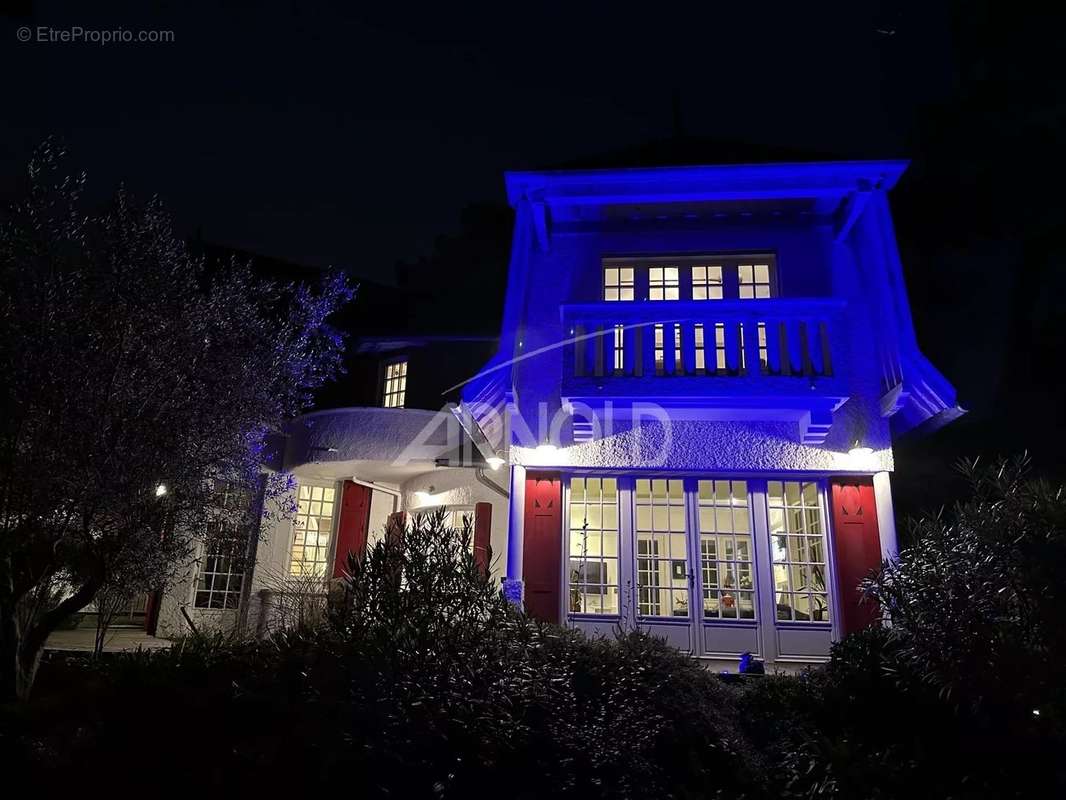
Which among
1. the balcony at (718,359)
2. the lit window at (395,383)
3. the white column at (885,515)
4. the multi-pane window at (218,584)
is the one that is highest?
the lit window at (395,383)

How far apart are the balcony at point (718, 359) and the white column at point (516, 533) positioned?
1317 mm

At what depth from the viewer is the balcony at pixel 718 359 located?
7.84m

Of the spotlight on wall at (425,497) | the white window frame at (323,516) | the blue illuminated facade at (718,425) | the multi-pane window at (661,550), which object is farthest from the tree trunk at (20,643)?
the multi-pane window at (661,550)

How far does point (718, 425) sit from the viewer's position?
27.6ft

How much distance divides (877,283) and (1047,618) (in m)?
5.46

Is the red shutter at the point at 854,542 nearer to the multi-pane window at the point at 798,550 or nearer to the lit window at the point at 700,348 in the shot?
the multi-pane window at the point at 798,550

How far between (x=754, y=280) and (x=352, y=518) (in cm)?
795

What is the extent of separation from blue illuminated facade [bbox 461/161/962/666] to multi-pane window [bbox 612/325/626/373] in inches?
0.8

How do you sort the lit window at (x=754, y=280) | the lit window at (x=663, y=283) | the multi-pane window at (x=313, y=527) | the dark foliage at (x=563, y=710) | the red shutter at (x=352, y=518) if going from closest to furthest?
the dark foliage at (x=563, y=710)
the lit window at (x=754, y=280)
the lit window at (x=663, y=283)
the red shutter at (x=352, y=518)
the multi-pane window at (x=313, y=527)

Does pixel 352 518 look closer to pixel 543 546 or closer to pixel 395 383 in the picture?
pixel 395 383

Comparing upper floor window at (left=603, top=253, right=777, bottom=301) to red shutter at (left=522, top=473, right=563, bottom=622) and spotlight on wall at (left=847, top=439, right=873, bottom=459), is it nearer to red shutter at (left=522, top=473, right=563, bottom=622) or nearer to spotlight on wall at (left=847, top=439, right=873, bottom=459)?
spotlight on wall at (left=847, top=439, right=873, bottom=459)

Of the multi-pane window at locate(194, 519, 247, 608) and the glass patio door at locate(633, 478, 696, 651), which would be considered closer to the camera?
the glass patio door at locate(633, 478, 696, 651)

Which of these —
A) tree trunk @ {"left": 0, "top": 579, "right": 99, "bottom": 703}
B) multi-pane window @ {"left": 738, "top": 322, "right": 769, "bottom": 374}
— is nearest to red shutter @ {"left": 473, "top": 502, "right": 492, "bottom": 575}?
multi-pane window @ {"left": 738, "top": 322, "right": 769, "bottom": 374}

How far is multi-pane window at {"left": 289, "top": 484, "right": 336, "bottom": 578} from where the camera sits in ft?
38.5
